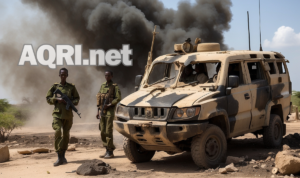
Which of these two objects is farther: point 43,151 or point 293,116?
point 293,116

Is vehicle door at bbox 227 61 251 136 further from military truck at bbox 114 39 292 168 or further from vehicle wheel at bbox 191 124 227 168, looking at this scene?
vehicle wheel at bbox 191 124 227 168

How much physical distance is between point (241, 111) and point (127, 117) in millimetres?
1995

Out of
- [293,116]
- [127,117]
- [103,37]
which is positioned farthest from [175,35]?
[127,117]

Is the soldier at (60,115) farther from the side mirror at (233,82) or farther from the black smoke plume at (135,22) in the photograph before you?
the black smoke plume at (135,22)

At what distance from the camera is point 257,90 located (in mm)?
7090

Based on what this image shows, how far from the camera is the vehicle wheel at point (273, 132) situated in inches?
299

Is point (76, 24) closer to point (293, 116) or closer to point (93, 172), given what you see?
point (293, 116)

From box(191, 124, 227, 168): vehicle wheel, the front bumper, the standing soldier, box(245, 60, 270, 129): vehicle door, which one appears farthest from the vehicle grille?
box(245, 60, 270, 129): vehicle door

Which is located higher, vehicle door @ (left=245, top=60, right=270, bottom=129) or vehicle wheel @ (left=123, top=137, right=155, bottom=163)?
vehicle door @ (left=245, top=60, right=270, bottom=129)

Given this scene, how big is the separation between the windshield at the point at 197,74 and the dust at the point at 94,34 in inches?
683

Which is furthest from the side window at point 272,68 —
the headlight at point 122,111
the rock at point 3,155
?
the rock at point 3,155

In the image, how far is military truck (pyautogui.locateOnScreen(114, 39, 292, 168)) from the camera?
5.67 metres

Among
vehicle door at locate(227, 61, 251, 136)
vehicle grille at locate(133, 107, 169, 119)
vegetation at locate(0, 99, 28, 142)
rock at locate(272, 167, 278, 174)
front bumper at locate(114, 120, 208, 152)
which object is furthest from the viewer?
vegetation at locate(0, 99, 28, 142)

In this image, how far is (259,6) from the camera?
35.2 ft
